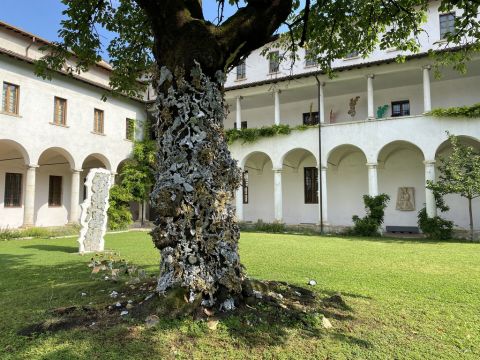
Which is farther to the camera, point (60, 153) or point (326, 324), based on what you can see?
point (60, 153)

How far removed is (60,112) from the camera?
1958cm

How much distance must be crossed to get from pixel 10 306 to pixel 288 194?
1942 cm

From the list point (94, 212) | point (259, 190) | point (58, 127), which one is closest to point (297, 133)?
point (259, 190)

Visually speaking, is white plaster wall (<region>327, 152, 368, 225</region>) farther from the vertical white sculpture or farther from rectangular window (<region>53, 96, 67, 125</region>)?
rectangular window (<region>53, 96, 67, 125</region>)

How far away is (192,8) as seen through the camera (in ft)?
13.9

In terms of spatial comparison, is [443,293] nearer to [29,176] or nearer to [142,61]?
[142,61]

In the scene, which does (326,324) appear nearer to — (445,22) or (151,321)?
(151,321)

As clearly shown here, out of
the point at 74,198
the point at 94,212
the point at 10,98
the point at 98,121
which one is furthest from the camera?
the point at 98,121

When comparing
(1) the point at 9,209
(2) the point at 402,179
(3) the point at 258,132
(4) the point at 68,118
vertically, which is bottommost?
(1) the point at 9,209

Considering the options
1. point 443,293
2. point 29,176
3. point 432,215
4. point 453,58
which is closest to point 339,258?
point 443,293

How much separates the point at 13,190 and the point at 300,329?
21440 mm

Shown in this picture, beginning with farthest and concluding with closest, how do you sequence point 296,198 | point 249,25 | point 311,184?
1. point 296,198
2. point 311,184
3. point 249,25

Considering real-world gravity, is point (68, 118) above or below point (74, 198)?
above

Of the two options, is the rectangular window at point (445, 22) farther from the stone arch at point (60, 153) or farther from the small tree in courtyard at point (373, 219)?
the stone arch at point (60, 153)
